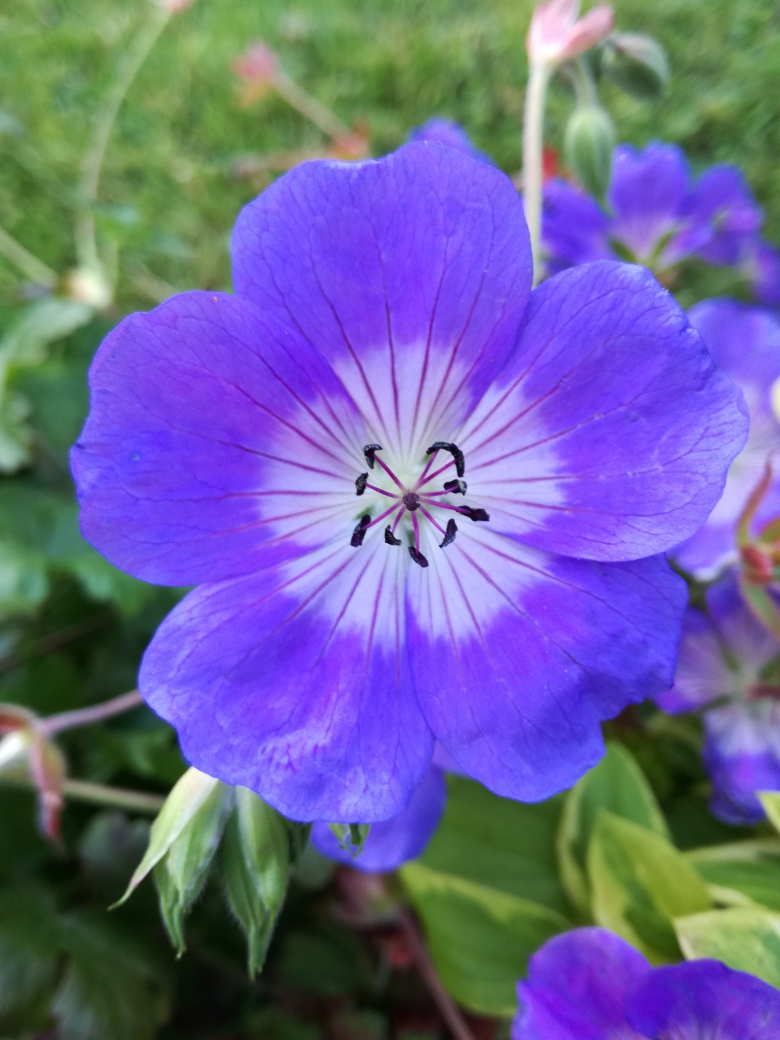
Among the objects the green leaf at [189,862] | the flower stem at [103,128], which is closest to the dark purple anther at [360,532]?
the green leaf at [189,862]

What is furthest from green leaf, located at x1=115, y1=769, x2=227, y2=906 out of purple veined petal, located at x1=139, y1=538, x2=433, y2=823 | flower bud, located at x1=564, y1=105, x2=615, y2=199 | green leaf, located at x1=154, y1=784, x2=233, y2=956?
flower bud, located at x1=564, y1=105, x2=615, y2=199

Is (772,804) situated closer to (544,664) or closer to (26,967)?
(544,664)

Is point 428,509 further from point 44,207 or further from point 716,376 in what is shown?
point 44,207

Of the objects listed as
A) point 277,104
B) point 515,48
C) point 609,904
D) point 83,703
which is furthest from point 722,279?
point 83,703

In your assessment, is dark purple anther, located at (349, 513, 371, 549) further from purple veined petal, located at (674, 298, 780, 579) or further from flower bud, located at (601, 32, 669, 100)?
flower bud, located at (601, 32, 669, 100)

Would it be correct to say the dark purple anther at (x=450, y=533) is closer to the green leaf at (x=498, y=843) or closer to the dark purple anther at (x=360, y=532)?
the dark purple anther at (x=360, y=532)

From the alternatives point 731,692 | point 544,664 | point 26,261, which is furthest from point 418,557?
point 26,261
